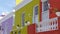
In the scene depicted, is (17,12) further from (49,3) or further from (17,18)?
(49,3)

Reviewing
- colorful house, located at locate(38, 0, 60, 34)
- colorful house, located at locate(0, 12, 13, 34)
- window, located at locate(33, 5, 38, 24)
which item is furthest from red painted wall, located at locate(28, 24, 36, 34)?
colorful house, located at locate(0, 12, 13, 34)

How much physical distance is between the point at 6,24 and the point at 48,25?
15.9 metres

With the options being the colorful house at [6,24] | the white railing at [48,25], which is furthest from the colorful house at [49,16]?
the colorful house at [6,24]

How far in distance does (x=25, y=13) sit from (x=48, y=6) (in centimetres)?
665

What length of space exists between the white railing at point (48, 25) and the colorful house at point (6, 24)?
39.9ft

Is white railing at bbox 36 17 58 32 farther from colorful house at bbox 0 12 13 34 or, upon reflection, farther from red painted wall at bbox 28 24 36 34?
colorful house at bbox 0 12 13 34

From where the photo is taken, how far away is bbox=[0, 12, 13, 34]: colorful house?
30.2 meters

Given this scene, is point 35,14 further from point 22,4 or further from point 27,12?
point 22,4

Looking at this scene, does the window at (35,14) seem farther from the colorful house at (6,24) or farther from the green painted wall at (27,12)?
the colorful house at (6,24)

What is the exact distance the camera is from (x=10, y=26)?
30312 mm

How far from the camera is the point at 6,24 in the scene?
3178 centimetres

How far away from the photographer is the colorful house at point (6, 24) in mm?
30203

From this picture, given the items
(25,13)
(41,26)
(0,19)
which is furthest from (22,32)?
(0,19)

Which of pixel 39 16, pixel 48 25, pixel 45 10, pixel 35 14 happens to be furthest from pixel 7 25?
pixel 48 25
